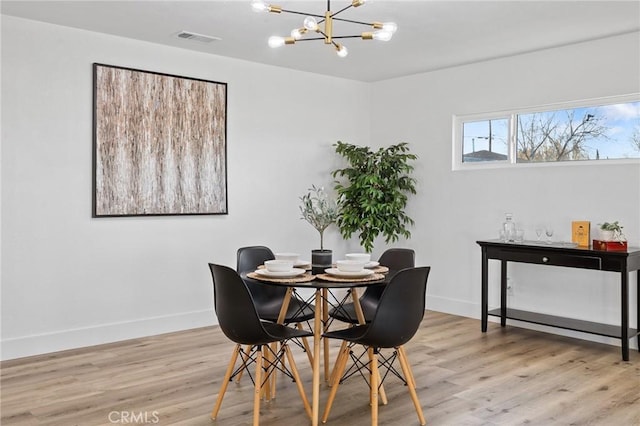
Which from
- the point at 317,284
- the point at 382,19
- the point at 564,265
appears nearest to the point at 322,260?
the point at 317,284

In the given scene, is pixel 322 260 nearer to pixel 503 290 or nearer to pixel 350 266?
pixel 350 266

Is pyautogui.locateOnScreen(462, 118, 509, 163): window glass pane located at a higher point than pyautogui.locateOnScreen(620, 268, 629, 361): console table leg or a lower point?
higher

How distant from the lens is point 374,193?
5.79 metres

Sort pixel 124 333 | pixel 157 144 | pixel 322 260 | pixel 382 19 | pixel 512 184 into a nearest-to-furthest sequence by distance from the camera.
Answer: pixel 322 260, pixel 382 19, pixel 124 333, pixel 157 144, pixel 512 184

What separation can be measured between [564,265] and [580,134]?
1237 mm

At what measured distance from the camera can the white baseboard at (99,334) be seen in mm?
4277

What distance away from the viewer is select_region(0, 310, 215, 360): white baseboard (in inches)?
168

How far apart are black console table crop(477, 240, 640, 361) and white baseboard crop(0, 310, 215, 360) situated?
2658mm

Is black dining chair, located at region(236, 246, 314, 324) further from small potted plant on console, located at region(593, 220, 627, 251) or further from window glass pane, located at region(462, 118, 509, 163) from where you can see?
window glass pane, located at region(462, 118, 509, 163)

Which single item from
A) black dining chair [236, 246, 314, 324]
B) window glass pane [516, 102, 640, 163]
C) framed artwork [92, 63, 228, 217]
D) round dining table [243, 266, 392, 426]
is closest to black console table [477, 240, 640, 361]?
window glass pane [516, 102, 640, 163]

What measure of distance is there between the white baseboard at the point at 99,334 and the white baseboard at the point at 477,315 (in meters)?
2.35

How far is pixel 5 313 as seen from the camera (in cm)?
422

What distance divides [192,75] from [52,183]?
1572 mm

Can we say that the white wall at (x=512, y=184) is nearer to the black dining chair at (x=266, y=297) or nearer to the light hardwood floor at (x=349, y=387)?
the light hardwood floor at (x=349, y=387)
